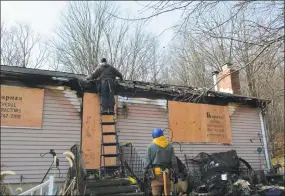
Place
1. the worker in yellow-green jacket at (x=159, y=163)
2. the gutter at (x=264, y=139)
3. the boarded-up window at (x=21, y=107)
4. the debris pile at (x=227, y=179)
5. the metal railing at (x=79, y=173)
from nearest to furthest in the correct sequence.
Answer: the worker in yellow-green jacket at (x=159, y=163)
the metal railing at (x=79, y=173)
the boarded-up window at (x=21, y=107)
the debris pile at (x=227, y=179)
the gutter at (x=264, y=139)

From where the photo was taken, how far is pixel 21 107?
8.98 meters

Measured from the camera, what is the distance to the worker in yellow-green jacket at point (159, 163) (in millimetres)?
6375

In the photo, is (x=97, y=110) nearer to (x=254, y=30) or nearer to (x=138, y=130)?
(x=138, y=130)

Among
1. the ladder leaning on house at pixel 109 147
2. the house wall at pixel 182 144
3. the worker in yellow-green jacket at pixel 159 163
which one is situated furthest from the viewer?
the house wall at pixel 182 144

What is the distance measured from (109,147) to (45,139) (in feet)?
6.42

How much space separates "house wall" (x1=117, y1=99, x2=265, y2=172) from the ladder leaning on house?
0.44m

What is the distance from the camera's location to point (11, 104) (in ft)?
29.1

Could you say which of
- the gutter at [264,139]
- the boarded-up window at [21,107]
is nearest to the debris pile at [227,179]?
the gutter at [264,139]

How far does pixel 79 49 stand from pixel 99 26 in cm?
280

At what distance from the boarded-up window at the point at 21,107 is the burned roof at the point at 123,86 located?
0.26m

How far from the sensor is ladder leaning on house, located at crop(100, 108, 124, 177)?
8.88 metres

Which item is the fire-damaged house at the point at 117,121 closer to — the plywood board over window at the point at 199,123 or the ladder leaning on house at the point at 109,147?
the plywood board over window at the point at 199,123

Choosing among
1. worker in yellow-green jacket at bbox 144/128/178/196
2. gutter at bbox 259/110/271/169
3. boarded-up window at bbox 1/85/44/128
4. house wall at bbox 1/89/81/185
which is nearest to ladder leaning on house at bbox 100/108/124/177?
house wall at bbox 1/89/81/185

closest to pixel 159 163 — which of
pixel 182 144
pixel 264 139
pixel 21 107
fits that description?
pixel 21 107
